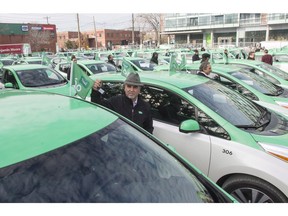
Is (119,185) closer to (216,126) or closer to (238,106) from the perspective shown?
(216,126)

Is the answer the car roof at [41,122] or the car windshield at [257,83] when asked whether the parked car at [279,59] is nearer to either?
the car windshield at [257,83]

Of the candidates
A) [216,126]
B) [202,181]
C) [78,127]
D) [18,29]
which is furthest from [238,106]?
[18,29]

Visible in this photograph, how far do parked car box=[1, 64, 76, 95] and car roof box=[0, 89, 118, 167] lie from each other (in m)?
5.53

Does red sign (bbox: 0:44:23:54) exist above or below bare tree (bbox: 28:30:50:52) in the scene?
below

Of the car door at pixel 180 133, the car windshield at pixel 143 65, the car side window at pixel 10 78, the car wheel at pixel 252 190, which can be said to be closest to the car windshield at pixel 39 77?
the car side window at pixel 10 78

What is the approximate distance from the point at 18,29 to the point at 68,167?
61662 mm

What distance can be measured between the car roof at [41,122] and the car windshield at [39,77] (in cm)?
586

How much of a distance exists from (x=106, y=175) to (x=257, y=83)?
17.2 feet

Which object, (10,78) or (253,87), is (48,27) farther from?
(253,87)

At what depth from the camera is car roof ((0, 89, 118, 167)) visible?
5.26 feet

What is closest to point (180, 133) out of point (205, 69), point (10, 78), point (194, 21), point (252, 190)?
point (252, 190)

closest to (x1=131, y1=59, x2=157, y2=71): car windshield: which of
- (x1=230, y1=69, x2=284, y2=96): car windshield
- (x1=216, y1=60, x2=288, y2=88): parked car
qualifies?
(x1=216, y1=60, x2=288, y2=88): parked car

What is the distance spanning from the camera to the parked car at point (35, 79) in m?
7.89

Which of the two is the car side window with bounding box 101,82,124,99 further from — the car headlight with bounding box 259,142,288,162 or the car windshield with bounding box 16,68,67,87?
the car windshield with bounding box 16,68,67,87
